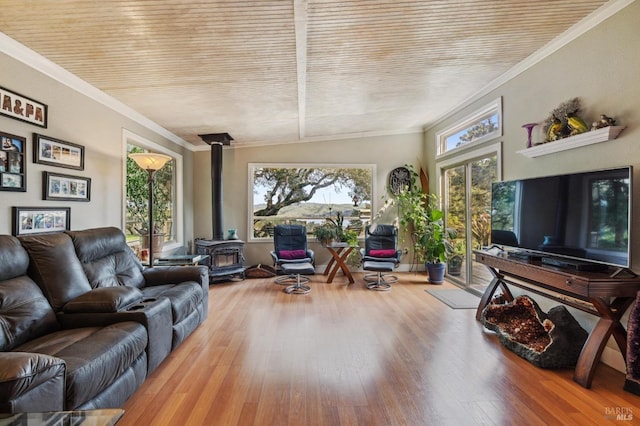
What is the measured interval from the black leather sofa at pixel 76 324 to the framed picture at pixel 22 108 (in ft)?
3.18

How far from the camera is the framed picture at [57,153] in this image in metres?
2.67

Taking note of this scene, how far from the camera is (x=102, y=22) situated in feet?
7.22

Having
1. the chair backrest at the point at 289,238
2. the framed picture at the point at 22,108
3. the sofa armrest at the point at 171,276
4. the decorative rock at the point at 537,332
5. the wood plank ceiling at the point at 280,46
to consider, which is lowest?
the decorative rock at the point at 537,332

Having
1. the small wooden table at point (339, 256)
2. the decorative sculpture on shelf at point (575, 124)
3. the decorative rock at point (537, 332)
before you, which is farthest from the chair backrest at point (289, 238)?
the decorative sculpture on shelf at point (575, 124)

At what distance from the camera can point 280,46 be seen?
8.78 ft

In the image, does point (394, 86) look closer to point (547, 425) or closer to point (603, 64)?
point (603, 64)

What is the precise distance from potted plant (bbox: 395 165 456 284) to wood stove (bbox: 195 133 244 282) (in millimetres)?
3048

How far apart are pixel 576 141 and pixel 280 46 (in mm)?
2609

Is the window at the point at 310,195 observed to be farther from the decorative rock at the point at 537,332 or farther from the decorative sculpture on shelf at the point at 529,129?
the decorative rock at the point at 537,332

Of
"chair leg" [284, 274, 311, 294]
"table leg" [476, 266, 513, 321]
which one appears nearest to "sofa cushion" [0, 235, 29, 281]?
"chair leg" [284, 274, 311, 294]

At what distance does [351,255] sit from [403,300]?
1858mm

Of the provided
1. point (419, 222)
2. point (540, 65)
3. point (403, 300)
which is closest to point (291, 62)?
point (540, 65)

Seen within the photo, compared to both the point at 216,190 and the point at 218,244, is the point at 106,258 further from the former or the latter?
the point at 216,190

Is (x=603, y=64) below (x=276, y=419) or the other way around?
the other way around
